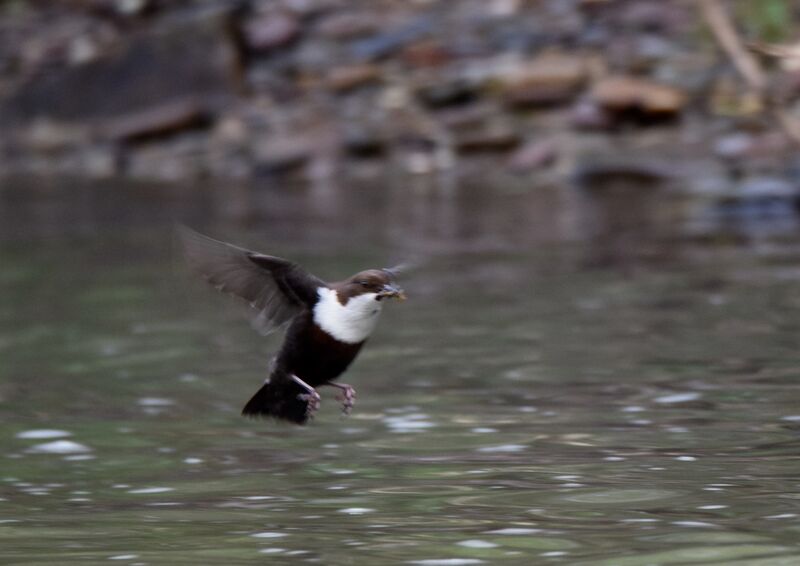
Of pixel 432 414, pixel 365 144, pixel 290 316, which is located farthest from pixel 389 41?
pixel 290 316

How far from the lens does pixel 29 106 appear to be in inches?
848

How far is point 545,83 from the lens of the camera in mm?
19312

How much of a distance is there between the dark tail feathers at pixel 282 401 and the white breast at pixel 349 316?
33 cm

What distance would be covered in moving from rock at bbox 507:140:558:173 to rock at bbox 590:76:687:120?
69 cm

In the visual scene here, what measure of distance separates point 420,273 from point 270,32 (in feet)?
29.8

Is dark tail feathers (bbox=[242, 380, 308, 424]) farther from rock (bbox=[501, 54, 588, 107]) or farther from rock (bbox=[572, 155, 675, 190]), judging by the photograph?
rock (bbox=[501, 54, 588, 107])

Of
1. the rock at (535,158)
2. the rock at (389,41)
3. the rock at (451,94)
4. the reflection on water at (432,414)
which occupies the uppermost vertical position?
the rock at (389,41)

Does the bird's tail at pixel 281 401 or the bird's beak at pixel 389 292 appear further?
the bird's tail at pixel 281 401

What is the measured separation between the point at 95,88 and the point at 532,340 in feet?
39.2

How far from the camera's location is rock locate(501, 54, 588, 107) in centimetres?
→ 1919

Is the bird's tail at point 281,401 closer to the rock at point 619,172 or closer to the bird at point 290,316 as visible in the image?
the bird at point 290,316

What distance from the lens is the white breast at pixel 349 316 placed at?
275 inches

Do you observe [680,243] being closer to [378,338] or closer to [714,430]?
[378,338]

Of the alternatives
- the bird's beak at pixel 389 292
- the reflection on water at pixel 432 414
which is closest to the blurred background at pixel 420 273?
the reflection on water at pixel 432 414
